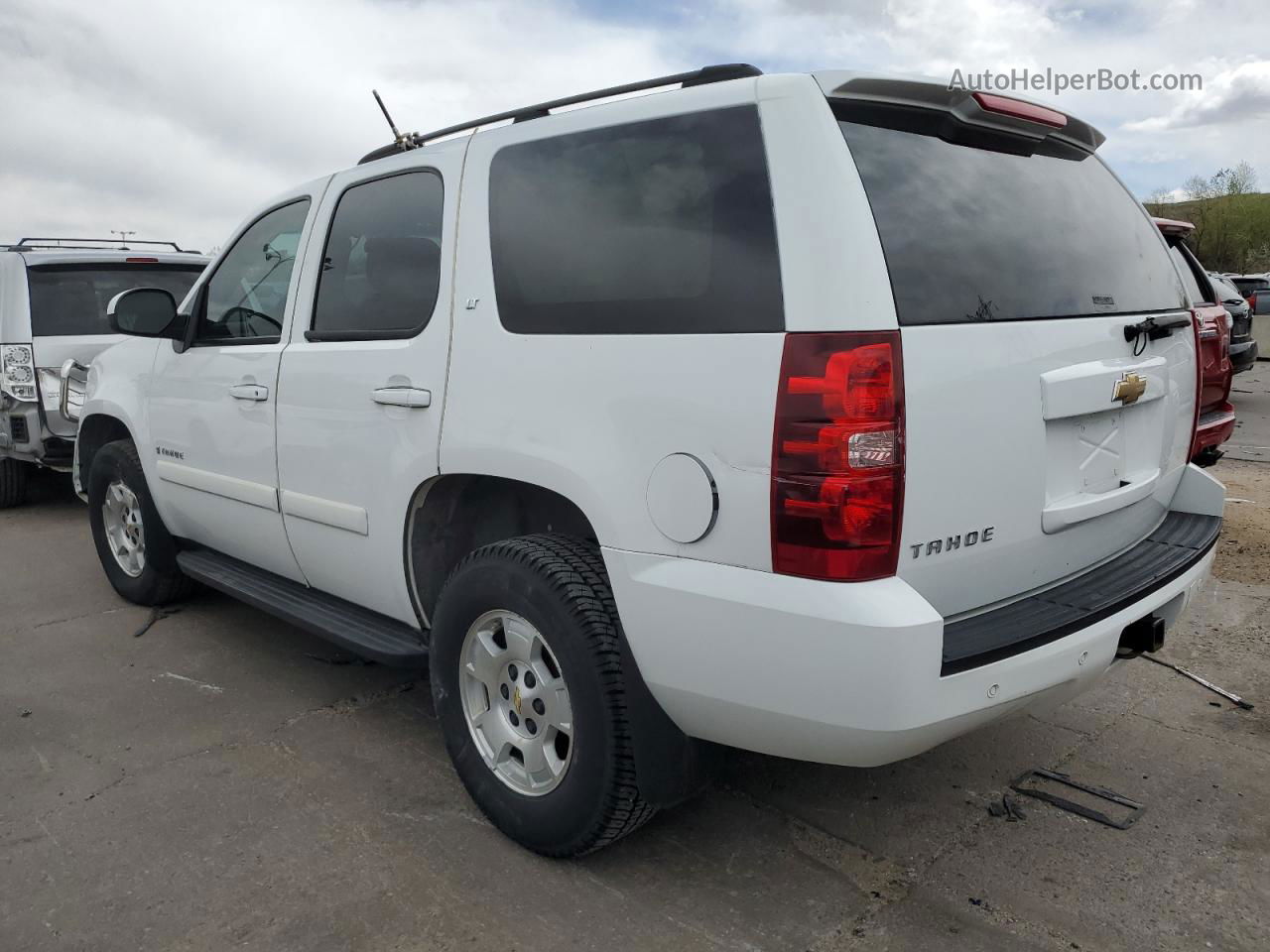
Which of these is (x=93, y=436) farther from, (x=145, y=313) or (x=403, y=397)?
(x=403, y=397)

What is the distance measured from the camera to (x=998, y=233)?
2.50 m

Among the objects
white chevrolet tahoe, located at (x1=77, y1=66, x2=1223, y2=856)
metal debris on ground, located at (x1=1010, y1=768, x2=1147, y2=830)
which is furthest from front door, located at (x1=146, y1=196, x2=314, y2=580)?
metal debris on ground, located at (x1=1010, y1=768, x2=1147, y2=830)

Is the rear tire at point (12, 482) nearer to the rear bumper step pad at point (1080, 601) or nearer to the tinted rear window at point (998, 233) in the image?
the tinted rear window at point (998, 233)

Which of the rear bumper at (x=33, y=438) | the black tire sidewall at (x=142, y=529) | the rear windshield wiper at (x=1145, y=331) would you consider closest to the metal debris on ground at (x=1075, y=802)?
the rear windshield wiper at (x=1145, y=331)

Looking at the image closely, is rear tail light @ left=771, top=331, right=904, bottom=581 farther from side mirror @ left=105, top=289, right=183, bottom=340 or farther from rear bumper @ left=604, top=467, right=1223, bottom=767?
side mirror @ left=105, top=289, right=183, bottom=340

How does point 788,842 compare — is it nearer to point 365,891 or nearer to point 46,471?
point 365,891

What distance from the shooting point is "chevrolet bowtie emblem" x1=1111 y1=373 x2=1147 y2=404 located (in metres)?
2.60

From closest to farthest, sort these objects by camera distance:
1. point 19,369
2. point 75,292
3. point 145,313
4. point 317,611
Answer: point 317,611 → point 145,313 → point 19,369 → point 75,292

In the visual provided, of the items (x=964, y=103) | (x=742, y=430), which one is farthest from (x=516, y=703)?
(x=964, y=103)

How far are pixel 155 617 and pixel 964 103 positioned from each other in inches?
168

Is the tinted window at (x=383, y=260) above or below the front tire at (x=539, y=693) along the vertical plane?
above

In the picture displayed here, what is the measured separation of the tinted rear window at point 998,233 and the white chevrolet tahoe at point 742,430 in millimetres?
11

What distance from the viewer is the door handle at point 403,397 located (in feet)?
9.60

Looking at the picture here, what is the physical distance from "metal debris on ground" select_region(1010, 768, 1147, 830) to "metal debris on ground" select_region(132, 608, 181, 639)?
3.80 meters
